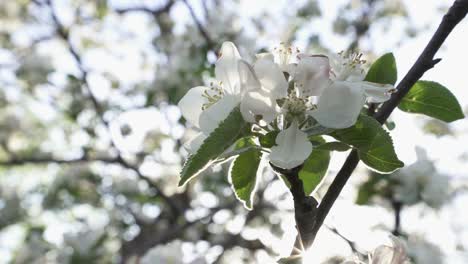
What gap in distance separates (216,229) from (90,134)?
1070 millimetres

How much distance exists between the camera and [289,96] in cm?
85

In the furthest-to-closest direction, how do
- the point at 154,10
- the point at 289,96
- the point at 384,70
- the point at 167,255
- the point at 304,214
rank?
the point at 154,10 < the point at 167,255 < the point at 384,70 < the point at 289,96 < the point at 304,214

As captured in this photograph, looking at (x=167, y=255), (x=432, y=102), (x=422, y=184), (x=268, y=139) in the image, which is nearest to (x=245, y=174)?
(x=268, y=139)

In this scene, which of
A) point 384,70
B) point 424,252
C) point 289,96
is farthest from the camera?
point 424,252

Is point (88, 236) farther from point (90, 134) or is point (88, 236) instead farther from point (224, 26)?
point (224, 26)

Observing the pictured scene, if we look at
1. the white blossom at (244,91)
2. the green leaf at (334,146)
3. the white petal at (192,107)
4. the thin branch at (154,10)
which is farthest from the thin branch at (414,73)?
the thin branch at (154,10)

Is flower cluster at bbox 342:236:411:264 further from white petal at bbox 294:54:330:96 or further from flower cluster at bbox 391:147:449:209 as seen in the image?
flower cluster at bbox 391:147:449:209

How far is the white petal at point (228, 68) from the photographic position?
0.87m

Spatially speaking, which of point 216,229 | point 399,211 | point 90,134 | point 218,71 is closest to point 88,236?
point 90,134

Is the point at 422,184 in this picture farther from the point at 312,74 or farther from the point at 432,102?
the point at 312,74

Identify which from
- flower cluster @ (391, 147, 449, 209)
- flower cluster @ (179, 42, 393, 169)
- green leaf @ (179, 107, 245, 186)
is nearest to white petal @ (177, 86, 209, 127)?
flower cluster @ (179, 42, 393, 169)

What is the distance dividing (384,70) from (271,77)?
242mm

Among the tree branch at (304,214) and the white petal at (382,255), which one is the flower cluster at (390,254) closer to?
the white petal at (382,255)

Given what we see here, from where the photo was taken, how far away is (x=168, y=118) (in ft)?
11.8
